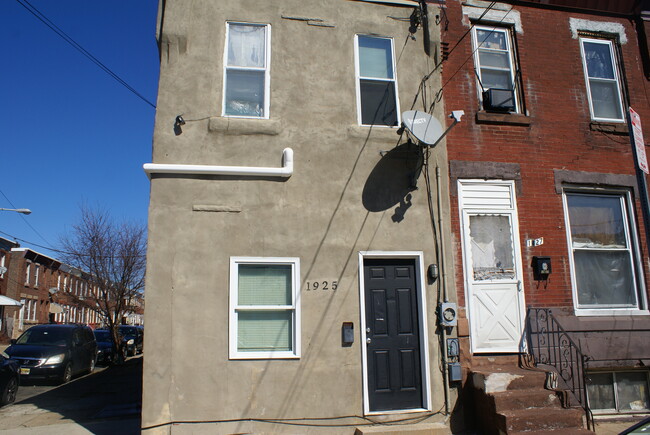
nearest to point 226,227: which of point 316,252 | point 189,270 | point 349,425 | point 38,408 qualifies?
point 189,270

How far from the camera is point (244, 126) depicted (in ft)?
24.1

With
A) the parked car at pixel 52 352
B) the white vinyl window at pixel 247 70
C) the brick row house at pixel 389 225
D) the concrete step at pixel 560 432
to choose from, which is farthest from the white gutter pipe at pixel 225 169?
the parked car at pixel 52 352

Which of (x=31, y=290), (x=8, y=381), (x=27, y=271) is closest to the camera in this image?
(x=8, y=381)

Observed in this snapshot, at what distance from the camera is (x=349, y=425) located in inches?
264

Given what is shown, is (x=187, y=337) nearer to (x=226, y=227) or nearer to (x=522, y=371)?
(x=226, y=227)

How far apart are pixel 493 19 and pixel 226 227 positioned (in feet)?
19.5

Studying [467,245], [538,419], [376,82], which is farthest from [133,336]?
[538,419]

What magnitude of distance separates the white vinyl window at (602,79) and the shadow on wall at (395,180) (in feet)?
12.3

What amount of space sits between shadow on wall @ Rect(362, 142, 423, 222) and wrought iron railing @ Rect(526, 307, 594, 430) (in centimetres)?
259

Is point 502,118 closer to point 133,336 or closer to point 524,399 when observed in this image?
point 524,399

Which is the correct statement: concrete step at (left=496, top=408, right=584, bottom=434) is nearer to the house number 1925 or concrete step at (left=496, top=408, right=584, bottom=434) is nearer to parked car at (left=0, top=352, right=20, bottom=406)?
the house number 1925

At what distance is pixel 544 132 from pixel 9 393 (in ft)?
37.0

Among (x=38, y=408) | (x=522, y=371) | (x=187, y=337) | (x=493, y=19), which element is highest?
(x=493, y=19)

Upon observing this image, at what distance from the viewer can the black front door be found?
701cm
